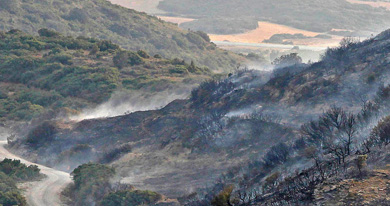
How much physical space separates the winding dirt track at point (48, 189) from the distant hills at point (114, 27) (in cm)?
4433

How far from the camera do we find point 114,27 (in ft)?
266

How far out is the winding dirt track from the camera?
26.2 meters

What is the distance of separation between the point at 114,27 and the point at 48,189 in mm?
54696

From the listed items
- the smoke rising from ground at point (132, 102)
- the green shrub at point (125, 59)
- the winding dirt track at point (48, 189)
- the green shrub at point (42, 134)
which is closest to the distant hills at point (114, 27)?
the green shrub at point (125, 59)

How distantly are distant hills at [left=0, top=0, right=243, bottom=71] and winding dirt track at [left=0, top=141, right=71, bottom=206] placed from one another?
44.3 meters

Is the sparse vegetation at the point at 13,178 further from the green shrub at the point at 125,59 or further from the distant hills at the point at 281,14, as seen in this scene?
the distant hills at the point at 281,14

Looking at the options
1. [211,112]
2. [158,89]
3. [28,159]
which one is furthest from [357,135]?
[158,89]

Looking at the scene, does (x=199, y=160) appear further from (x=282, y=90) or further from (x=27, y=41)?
(x=27, y=41)

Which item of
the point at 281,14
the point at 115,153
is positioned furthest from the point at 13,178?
the point at 281,14

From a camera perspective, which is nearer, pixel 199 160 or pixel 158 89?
pixel 199 160

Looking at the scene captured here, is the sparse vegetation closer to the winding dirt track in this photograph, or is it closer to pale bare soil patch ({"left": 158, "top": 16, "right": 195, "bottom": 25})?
the winding dirt track

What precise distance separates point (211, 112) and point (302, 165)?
12933mm

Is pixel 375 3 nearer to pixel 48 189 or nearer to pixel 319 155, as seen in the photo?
pixel 48 189

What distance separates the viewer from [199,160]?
2681 centimetres
